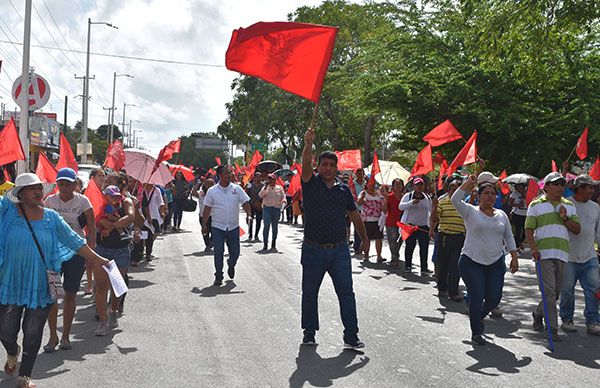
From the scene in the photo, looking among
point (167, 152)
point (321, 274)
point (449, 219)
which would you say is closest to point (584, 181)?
point (449, 219)

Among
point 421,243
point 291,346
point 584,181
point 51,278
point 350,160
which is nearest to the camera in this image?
point 51,278

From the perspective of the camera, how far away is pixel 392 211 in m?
15.0

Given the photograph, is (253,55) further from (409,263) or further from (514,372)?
(409,263)

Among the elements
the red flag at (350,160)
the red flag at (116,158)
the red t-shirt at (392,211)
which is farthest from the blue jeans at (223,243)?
the red flag at (350,160)

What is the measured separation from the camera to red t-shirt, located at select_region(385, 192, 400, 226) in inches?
588

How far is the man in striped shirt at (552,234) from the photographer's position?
27.3 feet

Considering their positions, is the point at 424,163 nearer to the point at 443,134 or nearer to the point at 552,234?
the point at 443,134

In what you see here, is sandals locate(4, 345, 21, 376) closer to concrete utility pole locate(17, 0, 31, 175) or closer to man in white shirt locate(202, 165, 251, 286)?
man in white shirt locate(202, 165, 251, 286)

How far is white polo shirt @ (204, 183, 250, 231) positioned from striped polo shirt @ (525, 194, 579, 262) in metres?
5.20

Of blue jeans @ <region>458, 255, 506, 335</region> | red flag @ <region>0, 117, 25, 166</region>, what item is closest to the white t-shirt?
red flag @ <region>0, 117, 25, 166</region>

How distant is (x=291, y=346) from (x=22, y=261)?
2.76m

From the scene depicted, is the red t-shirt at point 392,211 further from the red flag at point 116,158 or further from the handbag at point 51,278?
the handbag at point 51,278

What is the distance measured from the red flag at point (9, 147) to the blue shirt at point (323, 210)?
452 cm

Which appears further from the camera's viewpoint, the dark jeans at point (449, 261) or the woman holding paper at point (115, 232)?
the dark jeans at point (449, 261)
